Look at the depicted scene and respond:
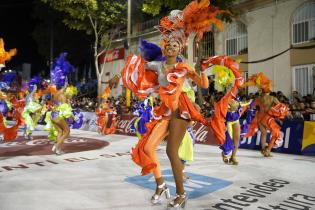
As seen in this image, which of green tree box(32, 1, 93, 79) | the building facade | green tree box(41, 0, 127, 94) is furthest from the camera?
green tree box(32, 1, 93, 79)

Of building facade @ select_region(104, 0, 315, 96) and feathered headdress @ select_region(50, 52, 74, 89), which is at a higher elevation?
building facade @ select_region(104, 0, 315, 96)

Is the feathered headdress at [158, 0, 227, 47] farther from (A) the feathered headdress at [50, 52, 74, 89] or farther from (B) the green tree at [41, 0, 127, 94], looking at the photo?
(B) the green tree at [41, 0, 127, 94]

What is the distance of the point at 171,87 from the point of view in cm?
399

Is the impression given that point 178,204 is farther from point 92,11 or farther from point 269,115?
point 92,11

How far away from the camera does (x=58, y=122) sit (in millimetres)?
8438

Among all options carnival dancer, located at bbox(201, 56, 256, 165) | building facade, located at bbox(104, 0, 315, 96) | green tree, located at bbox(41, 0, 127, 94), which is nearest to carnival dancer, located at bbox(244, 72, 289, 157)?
carnival dancer, located at bbox(201, 56, 256, 165)

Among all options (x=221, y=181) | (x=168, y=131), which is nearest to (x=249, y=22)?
(x=221, y=181)

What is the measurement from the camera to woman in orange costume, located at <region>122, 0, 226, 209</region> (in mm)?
3971

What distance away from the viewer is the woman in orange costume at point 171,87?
3.97 metres

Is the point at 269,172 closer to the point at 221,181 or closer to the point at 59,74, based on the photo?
the point at 221,181

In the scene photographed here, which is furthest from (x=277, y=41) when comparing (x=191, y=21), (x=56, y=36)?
(x=56, y=36)

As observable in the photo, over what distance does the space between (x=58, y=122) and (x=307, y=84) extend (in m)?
10.2

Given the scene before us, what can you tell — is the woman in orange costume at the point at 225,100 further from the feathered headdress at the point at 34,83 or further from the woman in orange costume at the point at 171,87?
the feathered headdress at the point at 34,83

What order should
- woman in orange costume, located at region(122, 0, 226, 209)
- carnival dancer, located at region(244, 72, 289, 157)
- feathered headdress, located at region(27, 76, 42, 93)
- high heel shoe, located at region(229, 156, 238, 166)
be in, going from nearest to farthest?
woman in orange costume, located at region(122, 0, 226, 209), high heel shoe, located at region(229, 156, 238, 166), carnival dancer, located at region(244, 72, 289, 157), feathered headdress, located at region(27, 76, 42, 93)
